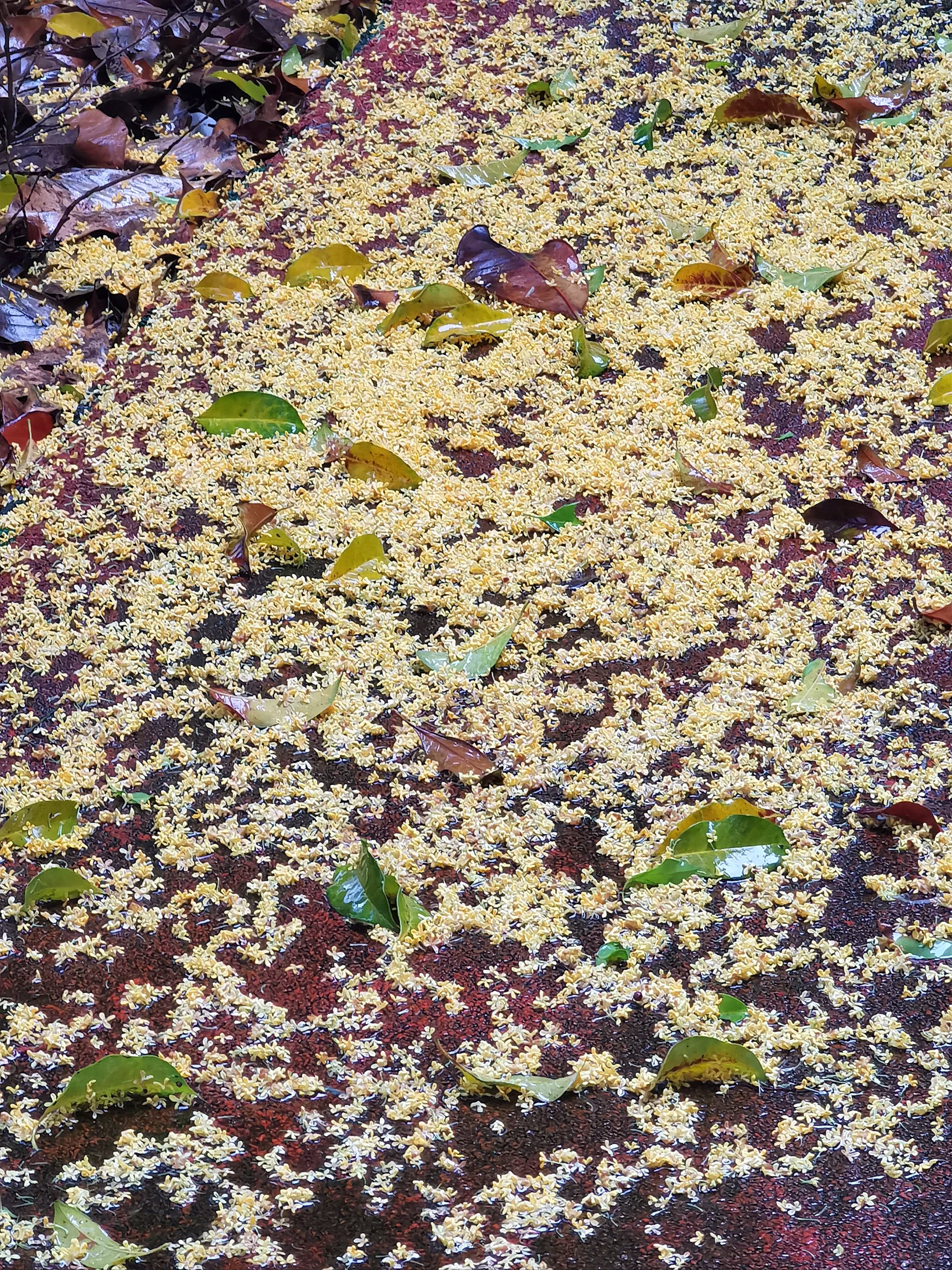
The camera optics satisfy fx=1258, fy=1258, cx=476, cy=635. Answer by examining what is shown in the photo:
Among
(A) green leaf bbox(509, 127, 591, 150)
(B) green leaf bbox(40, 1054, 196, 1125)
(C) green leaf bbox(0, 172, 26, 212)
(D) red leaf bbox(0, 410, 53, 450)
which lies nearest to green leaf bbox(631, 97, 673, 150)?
(A) green leaf bbox(509, 127, 591, 150)

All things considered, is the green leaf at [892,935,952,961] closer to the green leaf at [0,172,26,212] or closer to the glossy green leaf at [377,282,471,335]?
the glossy green leaf at [377,282,471,335]

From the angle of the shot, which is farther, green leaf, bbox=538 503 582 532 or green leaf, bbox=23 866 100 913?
green leaf, bbox=538 503 582 532

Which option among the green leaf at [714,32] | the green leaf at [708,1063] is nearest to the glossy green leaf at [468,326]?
the green leaf at [714,32]

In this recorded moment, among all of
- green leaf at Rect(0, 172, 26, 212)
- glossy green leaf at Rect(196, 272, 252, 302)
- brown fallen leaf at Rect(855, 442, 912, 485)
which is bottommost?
brown fallen leaf at Rect(855, 442, 912, 485)

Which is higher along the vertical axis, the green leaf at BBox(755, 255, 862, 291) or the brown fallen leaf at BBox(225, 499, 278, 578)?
the green leaf at BBox(755, 255, 862, 291)

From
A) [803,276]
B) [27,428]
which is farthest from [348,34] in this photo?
[27,428]

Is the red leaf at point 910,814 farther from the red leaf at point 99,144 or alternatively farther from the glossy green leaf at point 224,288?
the red leaf at point 99,144

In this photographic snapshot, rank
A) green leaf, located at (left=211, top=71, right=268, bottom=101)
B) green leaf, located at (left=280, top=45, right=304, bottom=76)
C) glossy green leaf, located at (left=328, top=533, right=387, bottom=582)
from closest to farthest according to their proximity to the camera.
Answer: glossy green leaf, located at (left=328, top=533, right=387, bottom=582) → green leaf, located at (left=211, top=71, right=268, bottom=101) → green leaf, located at (left=280, top=45, right=304, bottom=76)
